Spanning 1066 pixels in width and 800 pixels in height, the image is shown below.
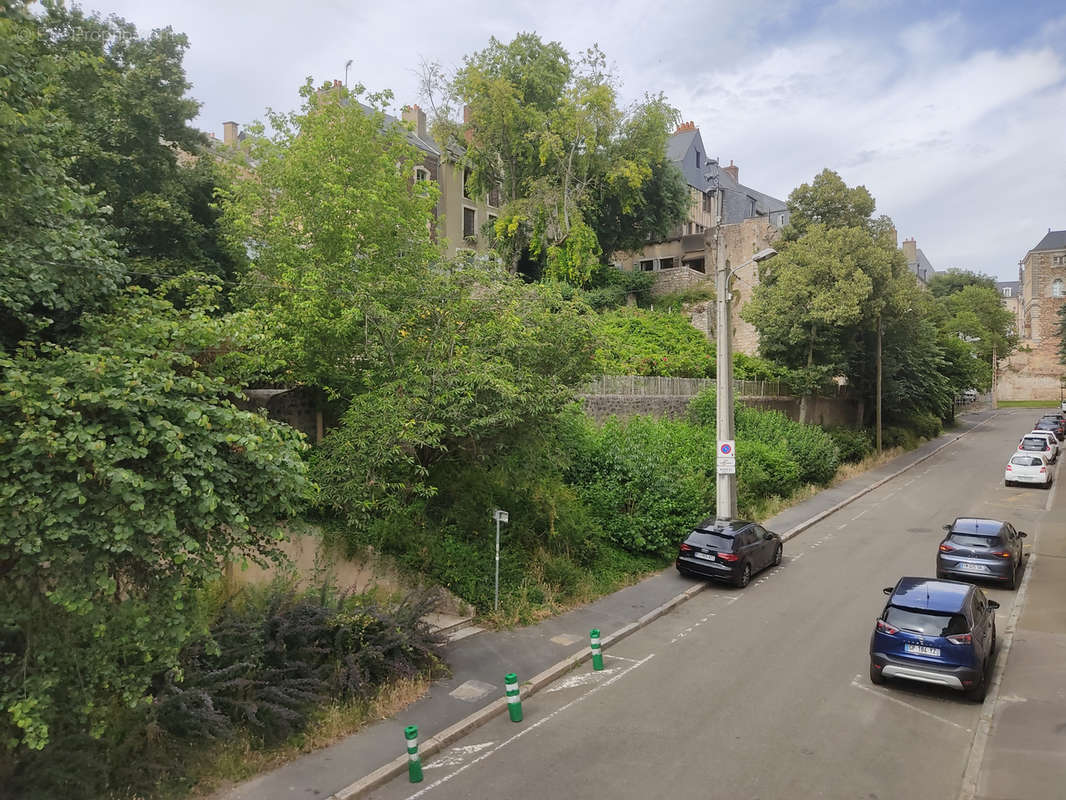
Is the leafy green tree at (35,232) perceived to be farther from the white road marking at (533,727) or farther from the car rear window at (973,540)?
the car rear window at (973,540)

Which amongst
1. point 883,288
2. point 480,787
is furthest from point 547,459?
point 883,288

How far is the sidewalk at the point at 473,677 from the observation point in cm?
835

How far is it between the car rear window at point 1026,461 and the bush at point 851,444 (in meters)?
6.89

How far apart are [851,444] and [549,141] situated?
20920 millimetres

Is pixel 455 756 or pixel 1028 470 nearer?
pixel 455 756

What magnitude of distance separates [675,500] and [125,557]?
1461cm

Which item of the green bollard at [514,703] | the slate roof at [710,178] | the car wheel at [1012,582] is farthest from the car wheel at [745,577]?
the slate roof at [710,178]

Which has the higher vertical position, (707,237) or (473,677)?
(707,237)

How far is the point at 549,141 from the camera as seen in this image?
1335 inches

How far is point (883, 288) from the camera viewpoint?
33188 mm

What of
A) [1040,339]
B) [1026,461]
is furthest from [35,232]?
[1040,339]

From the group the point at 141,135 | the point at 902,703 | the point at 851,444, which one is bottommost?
the point at 902,703

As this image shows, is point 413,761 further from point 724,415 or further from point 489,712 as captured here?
point 724,415

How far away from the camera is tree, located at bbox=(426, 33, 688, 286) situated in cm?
3494
